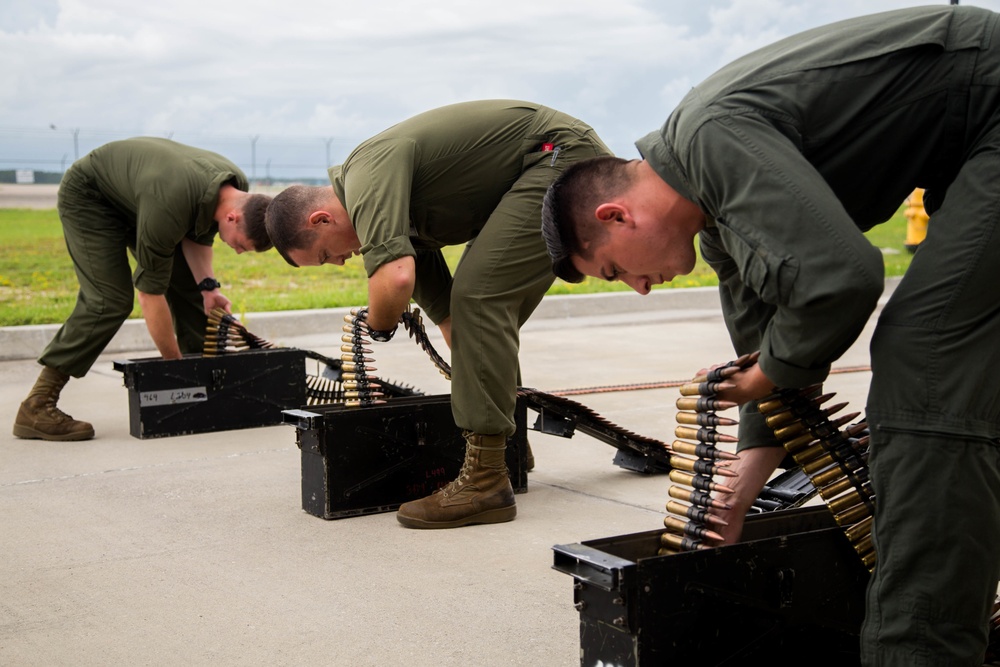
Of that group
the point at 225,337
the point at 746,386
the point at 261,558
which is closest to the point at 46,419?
the point at 225,337

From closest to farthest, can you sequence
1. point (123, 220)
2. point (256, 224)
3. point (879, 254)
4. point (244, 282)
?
point (879, 254) → point (256, 224) → point (123, 220) → point (244, 282)

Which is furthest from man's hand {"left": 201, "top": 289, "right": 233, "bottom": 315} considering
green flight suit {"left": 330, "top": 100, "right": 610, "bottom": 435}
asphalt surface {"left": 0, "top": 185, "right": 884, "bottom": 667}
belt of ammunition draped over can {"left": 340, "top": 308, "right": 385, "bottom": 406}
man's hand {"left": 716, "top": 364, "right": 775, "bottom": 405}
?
man's hand {"left": 716, "top": 364, "right": 775, "bottom": 405}

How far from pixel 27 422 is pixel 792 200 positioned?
5.26 m

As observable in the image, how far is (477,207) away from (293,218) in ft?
2.46

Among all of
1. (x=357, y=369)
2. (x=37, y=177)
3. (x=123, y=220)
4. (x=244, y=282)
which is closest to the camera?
(x=357, y=369)

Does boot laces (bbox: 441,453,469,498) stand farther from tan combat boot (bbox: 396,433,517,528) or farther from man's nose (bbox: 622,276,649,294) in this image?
man's nose (bbox: 622,276,649,294)

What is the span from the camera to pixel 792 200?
2215mm

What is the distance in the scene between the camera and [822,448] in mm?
2787

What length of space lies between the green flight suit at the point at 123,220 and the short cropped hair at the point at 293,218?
160 centimetres

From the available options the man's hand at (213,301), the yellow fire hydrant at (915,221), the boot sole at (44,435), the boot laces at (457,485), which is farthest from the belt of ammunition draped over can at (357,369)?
the yellow fire hydrant at (915,221)

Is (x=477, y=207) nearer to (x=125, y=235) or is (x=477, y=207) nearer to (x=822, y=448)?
(x=822, y=448)

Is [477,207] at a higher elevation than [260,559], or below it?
higher

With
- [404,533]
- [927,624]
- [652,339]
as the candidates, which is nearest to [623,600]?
[927,624]

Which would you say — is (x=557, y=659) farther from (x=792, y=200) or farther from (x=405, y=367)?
(x=405, y=367)
